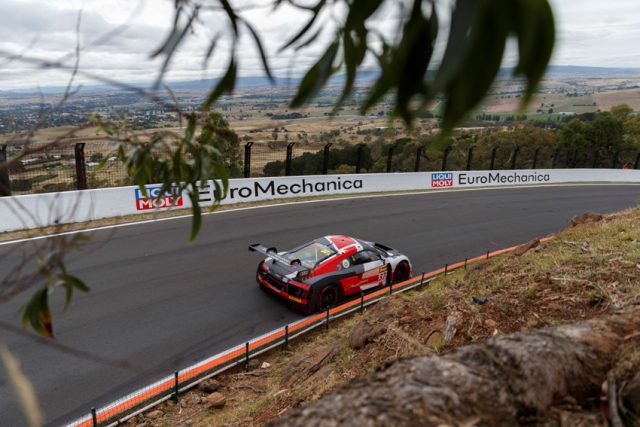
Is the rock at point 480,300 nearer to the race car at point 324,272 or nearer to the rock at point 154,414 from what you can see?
the race car at point 324,272

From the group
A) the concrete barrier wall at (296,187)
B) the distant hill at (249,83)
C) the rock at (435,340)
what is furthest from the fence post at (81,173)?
the distant hill at (249,83)

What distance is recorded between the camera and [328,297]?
29.5 ft

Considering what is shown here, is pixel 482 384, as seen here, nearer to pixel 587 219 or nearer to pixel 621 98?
pixel 587 219

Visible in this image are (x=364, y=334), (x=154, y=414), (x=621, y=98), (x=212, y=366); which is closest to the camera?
(x=154, y=414)

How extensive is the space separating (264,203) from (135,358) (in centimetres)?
1179

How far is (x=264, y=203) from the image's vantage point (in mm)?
18609

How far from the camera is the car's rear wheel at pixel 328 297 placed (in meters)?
8.74

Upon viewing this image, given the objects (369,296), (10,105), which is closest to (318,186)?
(369,296)

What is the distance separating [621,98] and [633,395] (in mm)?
91760

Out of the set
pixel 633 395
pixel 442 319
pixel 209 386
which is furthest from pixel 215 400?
pixel 633 395

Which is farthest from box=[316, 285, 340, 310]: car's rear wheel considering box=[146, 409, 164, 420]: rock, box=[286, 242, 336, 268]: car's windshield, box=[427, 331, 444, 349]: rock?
box=[146, 409, 164, 420]: rock

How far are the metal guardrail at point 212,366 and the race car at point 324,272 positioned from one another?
249mm

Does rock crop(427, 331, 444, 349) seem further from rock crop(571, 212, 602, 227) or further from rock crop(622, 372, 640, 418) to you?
rock crop(571, 212, 602, 227)

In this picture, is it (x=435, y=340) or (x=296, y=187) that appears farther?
(x=296, y=187)
